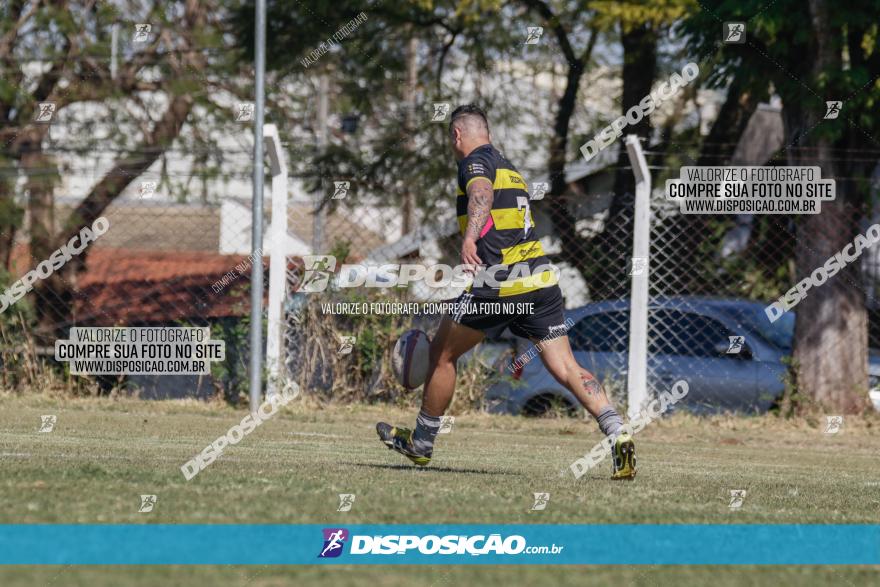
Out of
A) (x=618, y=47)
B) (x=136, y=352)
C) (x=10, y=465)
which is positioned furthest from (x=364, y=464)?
(x=618, y=47)

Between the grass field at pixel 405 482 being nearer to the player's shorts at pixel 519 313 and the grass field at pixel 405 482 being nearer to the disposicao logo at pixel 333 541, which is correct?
the disposicao logo at pixel 333 541

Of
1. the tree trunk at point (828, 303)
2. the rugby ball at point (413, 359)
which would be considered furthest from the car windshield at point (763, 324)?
the rugby ball at point (413, 359)

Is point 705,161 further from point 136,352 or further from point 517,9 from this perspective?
point 136,352

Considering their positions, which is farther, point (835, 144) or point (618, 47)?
point (618, 47)

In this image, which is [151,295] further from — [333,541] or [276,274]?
[333,541]

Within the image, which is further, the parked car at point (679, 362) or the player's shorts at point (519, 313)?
the parked car at point (679, 362)

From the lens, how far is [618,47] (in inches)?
824

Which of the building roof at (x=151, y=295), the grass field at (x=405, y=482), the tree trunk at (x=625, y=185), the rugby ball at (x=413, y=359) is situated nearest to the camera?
the grass field at (x=405, y=482)

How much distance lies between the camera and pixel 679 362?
1220cm

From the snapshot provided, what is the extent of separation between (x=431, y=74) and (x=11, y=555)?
16500 mm

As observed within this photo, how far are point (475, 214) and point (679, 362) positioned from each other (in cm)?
609

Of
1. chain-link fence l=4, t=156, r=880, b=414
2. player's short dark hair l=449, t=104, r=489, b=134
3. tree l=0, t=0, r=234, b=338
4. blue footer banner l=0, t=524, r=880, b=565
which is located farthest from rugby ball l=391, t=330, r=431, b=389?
tree l=0, t=0, r=234, b=338

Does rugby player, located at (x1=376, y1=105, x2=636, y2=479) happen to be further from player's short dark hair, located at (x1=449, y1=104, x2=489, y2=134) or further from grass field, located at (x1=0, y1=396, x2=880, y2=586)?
grass field, located at (x1=0, y1=396, x2=880, y2=586)

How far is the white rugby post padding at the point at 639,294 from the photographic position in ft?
37.7
